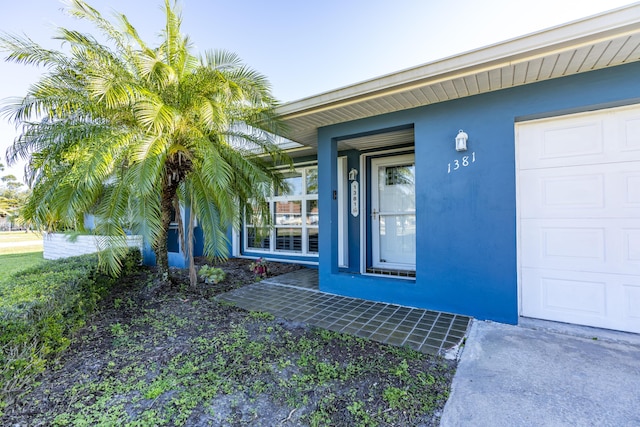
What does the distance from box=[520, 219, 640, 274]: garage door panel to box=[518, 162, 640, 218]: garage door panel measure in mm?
108

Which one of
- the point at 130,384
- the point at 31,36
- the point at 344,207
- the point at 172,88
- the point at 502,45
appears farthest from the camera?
the point at 344,207

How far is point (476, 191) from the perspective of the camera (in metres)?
3.74

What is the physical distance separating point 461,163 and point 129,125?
4.90 m

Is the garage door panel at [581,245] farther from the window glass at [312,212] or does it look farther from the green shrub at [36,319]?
the green shrub at [36,319]

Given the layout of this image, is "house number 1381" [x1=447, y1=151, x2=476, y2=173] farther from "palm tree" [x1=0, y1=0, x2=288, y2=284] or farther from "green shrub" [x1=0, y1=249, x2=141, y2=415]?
"green shrub" [x1=0, y1=249, x2=141, y2=415]

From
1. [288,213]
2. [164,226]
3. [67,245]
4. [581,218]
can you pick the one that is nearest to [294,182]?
[288,213]

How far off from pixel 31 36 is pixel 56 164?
5.38 ft

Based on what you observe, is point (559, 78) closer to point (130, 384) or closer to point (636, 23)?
point (636, 23)

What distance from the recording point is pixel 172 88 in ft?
13.1

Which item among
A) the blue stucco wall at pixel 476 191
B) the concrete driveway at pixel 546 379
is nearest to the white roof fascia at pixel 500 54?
the blue stucco wall at pixel 476 191

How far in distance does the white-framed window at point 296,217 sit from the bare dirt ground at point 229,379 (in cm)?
407

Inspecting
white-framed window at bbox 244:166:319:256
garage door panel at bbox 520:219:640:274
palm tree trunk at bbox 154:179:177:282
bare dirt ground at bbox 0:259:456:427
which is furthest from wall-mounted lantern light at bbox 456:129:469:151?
palm tree trunk at bbox 154:179:177:282

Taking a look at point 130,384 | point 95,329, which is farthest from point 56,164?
point 130,384

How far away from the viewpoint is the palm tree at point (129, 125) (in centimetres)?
348
